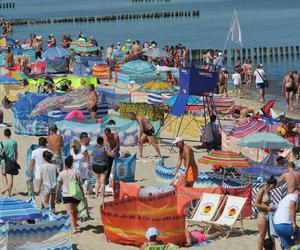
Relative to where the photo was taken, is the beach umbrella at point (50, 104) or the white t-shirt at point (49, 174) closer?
the white t-shirt at point (49, 174)

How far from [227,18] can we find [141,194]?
77.7 metres

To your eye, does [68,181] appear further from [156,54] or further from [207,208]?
[156,54]

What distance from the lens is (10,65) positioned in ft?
105

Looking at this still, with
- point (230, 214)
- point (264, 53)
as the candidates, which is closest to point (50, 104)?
point (230, 214)

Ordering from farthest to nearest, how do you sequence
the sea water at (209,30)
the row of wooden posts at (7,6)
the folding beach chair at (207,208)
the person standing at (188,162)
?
1. the row of wooden posts at (7,6)
2. the sea water at (209,30)
3. the person standing at (188,162)
4. the folding beach chair at (207,208)

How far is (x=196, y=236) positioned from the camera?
11906 millimetres

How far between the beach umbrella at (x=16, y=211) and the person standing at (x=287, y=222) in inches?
123

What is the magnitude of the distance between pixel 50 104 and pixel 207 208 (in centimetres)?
905

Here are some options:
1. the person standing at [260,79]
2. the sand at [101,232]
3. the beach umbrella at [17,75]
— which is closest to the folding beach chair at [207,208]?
the sand at [101,232]

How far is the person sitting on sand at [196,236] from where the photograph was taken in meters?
11.7

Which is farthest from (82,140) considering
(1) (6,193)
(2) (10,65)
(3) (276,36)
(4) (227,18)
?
(4) (227,18)

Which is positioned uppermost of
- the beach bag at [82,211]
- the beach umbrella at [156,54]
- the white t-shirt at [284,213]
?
the white t-shirt at [284,213]

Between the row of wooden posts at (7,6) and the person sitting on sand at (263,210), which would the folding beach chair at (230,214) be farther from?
the row of wooden posts at (7,6)

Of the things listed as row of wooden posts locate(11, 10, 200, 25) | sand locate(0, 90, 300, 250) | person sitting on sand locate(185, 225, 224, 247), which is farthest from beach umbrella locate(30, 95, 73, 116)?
row of wooden posts locate(11, 10, 200, 25)
